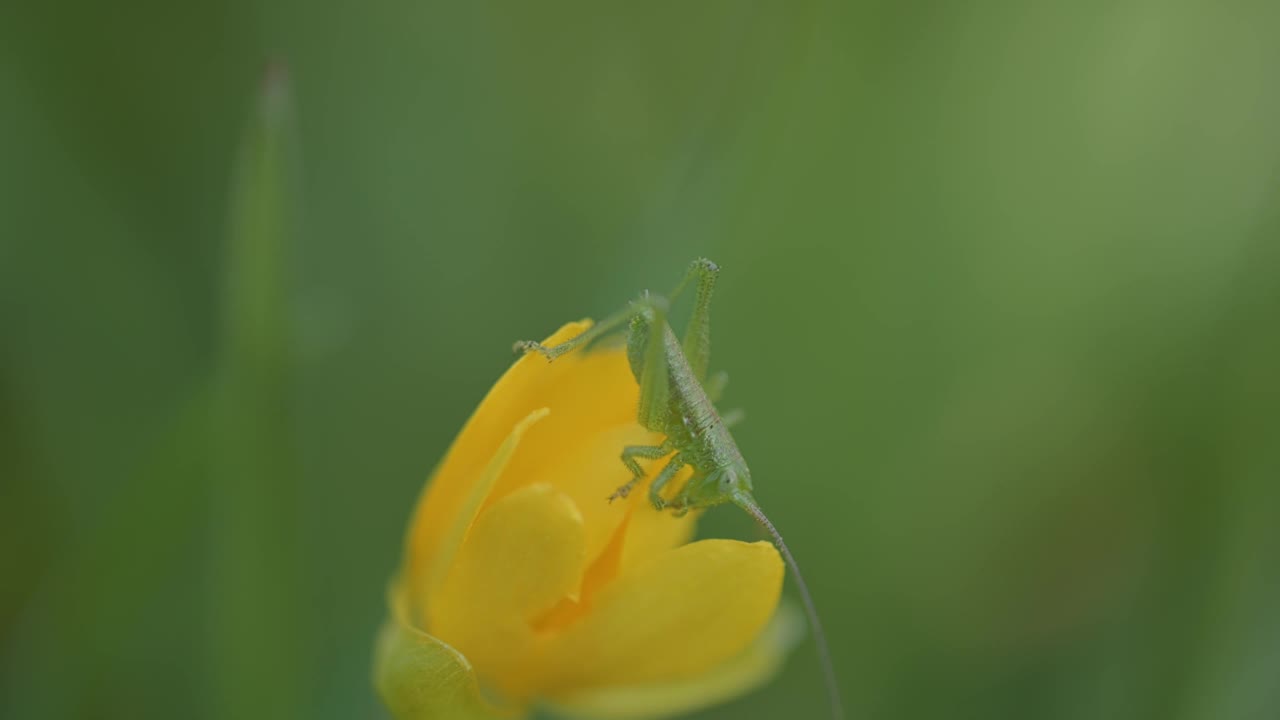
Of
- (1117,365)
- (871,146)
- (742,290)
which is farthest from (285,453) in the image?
(1117,365)

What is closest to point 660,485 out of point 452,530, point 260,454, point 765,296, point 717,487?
point 717,487

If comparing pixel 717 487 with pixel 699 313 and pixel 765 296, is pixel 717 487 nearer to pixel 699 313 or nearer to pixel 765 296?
pixel 699 313

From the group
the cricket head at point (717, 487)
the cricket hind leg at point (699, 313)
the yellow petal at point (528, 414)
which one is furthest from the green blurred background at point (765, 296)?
the yellow petal at point (528, 414)

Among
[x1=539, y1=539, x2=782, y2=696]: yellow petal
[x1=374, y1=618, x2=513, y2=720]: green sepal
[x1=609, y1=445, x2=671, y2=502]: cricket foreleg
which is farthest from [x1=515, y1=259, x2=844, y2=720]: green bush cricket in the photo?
[x1=374, y1=618, x2=513, y2=720]: green sepal

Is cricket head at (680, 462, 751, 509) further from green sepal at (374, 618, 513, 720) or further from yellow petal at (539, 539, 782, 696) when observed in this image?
green sepal at (374, 618, 513, 720)

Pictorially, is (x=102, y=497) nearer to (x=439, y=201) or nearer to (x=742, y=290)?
(x=439, y=201)

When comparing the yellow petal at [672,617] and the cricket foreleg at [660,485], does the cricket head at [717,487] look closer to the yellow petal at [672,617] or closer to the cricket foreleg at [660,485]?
the cricket foreleg at [660,485]
